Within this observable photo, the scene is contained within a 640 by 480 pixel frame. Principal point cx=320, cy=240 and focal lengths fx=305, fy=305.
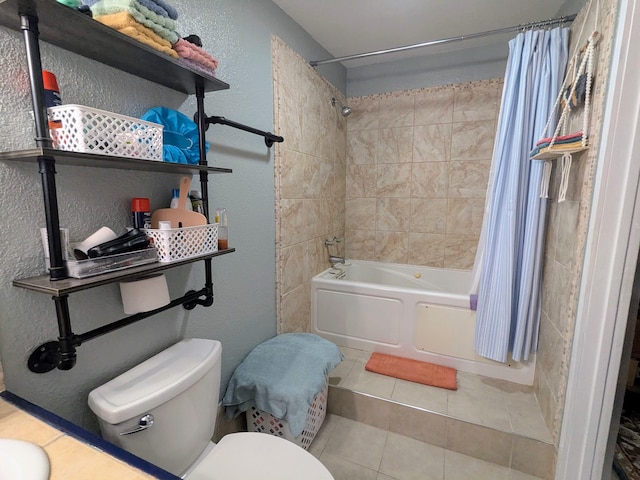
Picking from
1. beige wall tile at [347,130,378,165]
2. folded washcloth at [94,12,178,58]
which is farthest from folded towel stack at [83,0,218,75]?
beige wall tile at [347,130,378,165]

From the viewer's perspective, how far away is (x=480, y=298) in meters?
1.87

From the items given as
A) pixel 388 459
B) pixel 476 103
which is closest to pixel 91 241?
pixel 388 459

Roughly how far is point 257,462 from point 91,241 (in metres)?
0.86

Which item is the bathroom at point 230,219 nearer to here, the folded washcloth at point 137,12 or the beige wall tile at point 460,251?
the folded washcloth at point 137,12

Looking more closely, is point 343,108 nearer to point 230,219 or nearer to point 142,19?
point 230,219

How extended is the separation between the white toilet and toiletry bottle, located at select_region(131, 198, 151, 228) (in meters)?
0.49

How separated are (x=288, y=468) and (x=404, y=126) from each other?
2.62 m

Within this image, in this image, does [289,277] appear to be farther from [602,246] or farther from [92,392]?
[602,246]

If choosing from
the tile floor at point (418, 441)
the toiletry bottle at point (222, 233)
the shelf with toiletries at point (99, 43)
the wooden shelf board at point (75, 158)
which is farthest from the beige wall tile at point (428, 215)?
the wooden shelf board at point (75, 158)

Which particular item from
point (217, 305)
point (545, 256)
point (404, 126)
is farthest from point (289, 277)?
point (404, 126)

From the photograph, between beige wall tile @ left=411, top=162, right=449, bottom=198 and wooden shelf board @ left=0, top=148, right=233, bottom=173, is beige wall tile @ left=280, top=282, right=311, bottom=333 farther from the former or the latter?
beige wall tile @ left=411, top=162, right=449, bottom=198

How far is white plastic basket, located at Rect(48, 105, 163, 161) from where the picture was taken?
28.4 inches

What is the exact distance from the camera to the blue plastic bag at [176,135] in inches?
39.6

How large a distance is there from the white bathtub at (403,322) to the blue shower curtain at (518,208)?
151 millimetres
